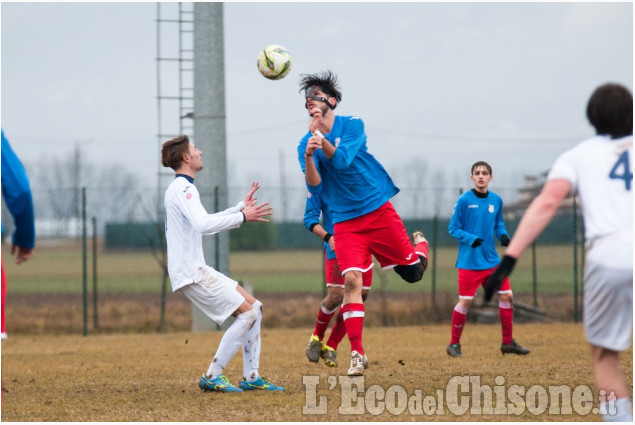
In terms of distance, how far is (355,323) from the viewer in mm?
7469

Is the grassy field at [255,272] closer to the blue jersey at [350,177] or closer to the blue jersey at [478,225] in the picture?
the blue jersey at [478,225]

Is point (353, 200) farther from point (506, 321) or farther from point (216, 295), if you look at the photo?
point (506, 321)

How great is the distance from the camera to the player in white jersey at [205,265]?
266 inches


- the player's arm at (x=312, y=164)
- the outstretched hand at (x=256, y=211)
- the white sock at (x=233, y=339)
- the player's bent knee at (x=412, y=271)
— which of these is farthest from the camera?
the player's bent knee at (x=412, y=271)

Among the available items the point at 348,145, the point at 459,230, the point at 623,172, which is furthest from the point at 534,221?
the point at 459,230

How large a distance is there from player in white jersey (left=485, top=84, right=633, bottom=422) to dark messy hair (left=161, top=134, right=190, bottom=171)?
341cm

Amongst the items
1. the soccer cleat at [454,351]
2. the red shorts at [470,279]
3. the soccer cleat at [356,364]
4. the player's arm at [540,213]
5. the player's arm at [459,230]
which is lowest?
the soccer cleat at [454,351]

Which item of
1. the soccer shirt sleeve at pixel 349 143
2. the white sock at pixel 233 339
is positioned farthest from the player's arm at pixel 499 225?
the white sock at pixel 233 339

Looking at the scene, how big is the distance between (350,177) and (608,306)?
11.6 ft

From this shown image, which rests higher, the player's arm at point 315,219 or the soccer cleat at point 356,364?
the player's arm at point 315,219

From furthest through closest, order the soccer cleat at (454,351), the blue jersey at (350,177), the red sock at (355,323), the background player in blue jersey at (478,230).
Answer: the soccer cleat at (454,351) < the background player in blue jersey at (478,230) < the blue jersey at (350,177) < the red sock at (355,323)

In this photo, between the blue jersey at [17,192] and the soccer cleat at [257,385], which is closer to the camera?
the blue jersey at [17,192]

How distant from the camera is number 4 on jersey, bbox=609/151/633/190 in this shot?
173 inches

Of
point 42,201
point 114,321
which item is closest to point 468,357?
point 114,321
